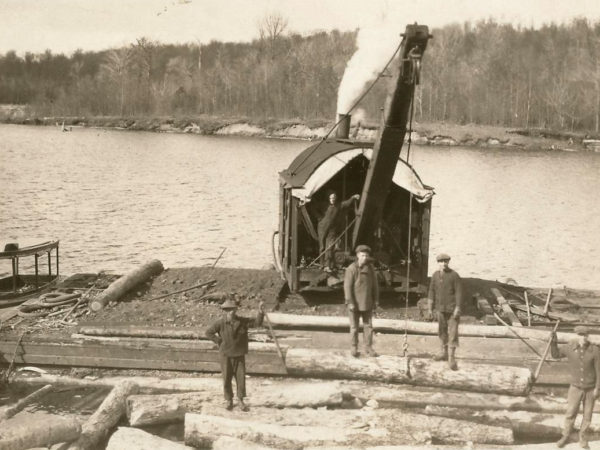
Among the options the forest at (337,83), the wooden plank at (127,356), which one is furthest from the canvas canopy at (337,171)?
the forest at (337,83)

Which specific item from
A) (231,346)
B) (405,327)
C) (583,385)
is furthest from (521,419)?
(231,346)

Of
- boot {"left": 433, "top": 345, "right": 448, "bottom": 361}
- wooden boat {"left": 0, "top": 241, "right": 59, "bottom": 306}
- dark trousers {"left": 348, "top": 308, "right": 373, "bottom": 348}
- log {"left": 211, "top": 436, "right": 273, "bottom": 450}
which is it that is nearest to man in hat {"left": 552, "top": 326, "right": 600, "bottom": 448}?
boot {"left": 433, "top": 345, "right": 448, "bottom": 361}

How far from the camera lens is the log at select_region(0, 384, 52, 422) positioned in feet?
36.7

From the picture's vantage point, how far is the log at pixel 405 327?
13.8m

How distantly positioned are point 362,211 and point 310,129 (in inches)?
2710

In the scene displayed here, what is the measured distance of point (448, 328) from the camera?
40.5ft

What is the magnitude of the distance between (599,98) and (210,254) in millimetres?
61449

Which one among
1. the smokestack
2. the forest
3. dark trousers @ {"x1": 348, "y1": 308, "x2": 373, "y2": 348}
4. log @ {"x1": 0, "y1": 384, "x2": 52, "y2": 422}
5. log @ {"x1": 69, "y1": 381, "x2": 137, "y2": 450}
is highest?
the forest

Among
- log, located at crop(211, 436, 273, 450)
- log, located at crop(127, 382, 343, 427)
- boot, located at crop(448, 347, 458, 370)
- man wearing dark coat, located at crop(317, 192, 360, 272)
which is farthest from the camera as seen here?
man wearing dark coat, located at crop(317, 192, 360, 272)

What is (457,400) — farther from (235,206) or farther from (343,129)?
(235,206)

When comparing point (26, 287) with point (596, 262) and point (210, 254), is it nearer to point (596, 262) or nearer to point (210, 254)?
point (210, 254)

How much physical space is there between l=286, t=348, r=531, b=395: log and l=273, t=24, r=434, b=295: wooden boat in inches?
130

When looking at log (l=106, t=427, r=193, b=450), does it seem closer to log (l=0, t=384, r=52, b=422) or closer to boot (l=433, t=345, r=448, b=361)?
log (l=0, t=384, r=52, b=422)

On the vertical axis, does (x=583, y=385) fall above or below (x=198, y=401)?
above
